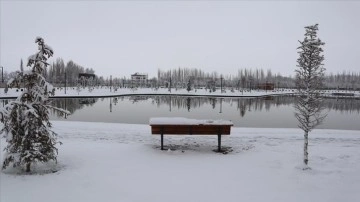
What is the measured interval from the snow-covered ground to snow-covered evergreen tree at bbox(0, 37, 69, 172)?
425 millimetres

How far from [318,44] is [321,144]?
477 cm

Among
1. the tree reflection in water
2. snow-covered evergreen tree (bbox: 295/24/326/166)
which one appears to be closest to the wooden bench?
snow-covered evergreen tree (bbox: 295/24/326/166)

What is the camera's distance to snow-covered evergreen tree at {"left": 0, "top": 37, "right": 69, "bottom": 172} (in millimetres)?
6379

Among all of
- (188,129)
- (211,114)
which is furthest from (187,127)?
(211,114)

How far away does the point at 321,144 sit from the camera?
10.8 metres

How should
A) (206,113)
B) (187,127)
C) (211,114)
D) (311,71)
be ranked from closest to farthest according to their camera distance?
1. (311,71)
2. (187,127)
3. (211,114)
4. (206,113)

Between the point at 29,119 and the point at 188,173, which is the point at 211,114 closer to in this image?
the point at 188,173

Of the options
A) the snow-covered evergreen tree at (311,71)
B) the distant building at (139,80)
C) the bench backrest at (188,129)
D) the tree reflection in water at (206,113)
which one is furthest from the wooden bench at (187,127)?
the distant building at (139,80)

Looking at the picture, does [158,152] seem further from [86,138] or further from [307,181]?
[307,181]

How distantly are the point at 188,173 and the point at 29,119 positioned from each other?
375 centimetres

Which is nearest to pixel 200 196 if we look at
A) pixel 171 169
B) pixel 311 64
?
pixel 171 169

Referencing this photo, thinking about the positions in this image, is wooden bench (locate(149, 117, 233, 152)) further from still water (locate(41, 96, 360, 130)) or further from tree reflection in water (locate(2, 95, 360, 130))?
tree reflection in water (locate(2, 95, 360, 130))

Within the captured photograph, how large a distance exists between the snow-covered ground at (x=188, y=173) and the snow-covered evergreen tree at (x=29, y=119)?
0.43m

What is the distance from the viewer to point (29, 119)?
643 centimetres
